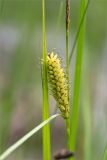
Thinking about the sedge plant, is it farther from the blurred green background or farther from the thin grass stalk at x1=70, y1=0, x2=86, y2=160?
the blurred green background

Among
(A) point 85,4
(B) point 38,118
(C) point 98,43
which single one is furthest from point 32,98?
(A) point 85,4

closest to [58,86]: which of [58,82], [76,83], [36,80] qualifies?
[58,82]

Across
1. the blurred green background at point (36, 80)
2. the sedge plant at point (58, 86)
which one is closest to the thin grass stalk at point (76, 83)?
the sedge plant at point (58, 86)

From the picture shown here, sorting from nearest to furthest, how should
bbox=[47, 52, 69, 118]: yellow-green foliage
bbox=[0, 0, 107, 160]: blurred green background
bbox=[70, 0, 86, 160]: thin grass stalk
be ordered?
bbox=[47, 52, 69, 118]: yellow-green foliage → bbox=[70, 0, 86, 160]: thin grass stalk → bbox=[0, 0, 107, 160]: blurred green background

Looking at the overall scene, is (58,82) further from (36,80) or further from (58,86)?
(36,80)

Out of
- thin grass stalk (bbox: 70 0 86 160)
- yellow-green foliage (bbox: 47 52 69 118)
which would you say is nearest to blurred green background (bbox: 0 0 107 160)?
thin grass stalk (bbox: 70 0 86 160)
